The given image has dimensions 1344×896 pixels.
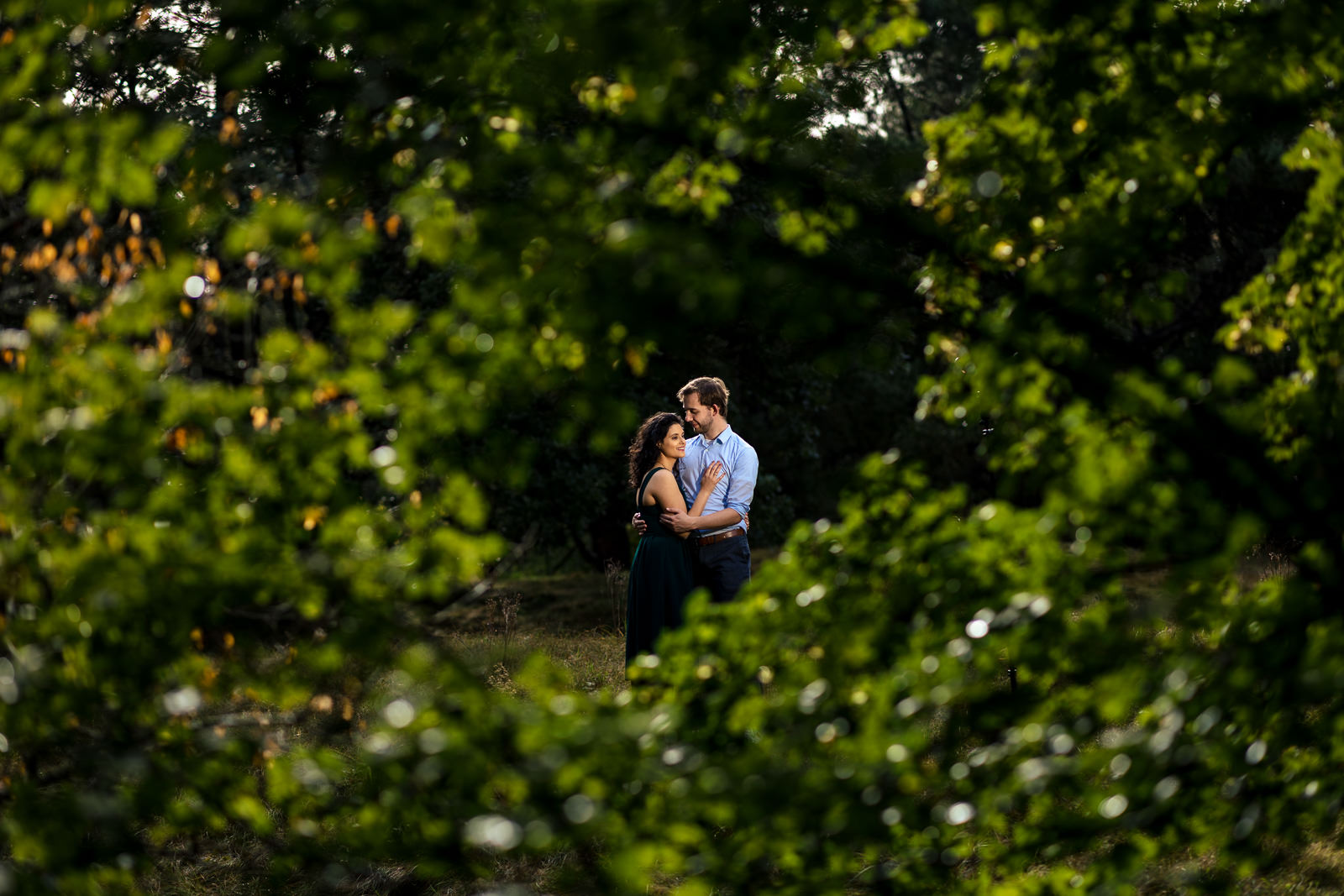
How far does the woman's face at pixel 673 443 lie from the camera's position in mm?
6250

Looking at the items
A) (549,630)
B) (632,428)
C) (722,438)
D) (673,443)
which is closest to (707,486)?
(673,443)

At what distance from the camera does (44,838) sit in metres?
2.58

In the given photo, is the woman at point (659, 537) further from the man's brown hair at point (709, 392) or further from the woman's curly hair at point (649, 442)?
the man's brown hair at point (709, 392)

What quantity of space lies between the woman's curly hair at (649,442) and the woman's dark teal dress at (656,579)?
7 centimetres

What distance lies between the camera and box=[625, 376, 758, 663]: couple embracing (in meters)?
6.30

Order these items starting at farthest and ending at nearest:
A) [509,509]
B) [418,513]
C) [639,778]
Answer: [509,509] < [418,513] < [639,778]

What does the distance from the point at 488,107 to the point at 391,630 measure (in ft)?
4.27

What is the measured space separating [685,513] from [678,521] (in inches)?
2.8

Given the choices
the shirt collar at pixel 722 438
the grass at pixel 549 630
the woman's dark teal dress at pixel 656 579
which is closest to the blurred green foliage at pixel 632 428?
the woman's dark teal dress at pixel 656 579

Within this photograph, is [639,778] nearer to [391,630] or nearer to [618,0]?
[391,630]

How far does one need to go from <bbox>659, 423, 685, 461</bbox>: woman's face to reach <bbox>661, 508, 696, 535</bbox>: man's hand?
30 cm

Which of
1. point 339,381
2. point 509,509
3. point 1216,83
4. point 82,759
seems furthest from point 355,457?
point 509,509

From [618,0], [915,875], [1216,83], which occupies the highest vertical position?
[618,0]

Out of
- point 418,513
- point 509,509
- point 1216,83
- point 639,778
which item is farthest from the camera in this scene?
point 509,509
